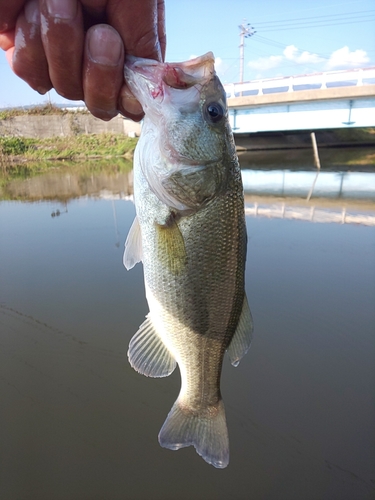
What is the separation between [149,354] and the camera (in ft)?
6.59

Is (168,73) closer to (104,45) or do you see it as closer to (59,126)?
(104,45)

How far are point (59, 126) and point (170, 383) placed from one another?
99.9ft

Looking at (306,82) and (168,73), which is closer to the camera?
(168,73)

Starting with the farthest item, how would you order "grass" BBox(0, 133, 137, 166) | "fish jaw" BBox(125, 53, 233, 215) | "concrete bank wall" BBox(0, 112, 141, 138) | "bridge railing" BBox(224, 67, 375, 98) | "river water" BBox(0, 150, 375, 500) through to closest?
"concrete bank wall" BBox(0, 112, 141, 138), "grass" BBox(0, 133, 137, 166), "bridge railing" BBox(224, 67, 375, 98), "river water" BBox(0, 150, 375, 500), "fish jaw" BBox(125, 53, 233, 215)

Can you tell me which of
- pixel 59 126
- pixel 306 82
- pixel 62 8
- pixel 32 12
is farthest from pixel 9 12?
pixel 59 126

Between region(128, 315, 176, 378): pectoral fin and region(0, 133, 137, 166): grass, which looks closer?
region(128, 315, 176, 378): pectoral fin

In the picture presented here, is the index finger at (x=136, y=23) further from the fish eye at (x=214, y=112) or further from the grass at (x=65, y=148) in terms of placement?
the grass at (x=65, y=148)

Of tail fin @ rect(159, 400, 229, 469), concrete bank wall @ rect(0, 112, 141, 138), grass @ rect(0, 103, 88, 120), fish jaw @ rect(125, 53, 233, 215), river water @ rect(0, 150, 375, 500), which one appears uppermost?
grass @ rect(0, 103, 88, 120)

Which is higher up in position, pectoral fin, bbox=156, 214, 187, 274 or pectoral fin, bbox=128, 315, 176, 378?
pectoral fin, bbox=156, 214, 187, 274

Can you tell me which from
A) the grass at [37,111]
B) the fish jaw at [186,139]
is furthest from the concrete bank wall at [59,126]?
the fish jaw at [186,139]

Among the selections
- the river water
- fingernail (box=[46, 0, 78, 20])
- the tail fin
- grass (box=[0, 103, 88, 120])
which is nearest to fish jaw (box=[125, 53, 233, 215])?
fingernail (box=[46, 0, 78, 20])

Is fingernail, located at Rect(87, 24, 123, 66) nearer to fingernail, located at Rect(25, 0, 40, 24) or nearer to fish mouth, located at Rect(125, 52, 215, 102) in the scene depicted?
fish mouth, located at Rect(125, 52, 215, 102)

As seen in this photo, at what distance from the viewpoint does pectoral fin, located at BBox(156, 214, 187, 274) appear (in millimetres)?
1771

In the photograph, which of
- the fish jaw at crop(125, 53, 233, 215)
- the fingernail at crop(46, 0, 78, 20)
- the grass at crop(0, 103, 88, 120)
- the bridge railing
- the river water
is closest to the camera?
the fingernail at crop(46, 0, 78, 20)
